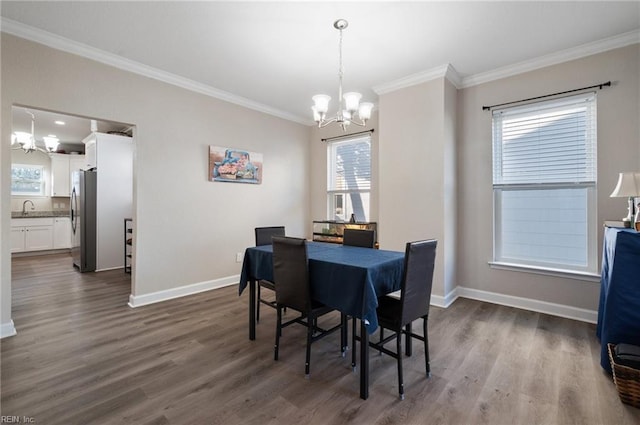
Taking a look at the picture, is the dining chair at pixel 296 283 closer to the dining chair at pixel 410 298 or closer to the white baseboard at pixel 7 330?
the dining chair at pixel 410 298

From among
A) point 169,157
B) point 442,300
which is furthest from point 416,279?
point 169,157

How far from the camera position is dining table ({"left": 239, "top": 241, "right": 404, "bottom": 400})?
175 cm

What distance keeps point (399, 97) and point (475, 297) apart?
8.96ft

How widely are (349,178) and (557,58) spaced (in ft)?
9.81

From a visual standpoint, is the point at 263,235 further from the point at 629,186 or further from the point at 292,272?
the point at 629,186

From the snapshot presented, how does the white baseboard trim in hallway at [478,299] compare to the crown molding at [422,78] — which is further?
the crown molding at [422,78]

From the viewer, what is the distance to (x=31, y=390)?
1.81m

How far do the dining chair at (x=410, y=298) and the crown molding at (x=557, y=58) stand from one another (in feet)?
8.84

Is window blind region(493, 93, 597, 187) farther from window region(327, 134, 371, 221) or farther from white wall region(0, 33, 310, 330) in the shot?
white wall region(0, 33, 310, 330)

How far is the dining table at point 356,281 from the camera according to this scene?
175 centimetres

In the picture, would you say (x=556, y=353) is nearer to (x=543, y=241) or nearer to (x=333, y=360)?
(x=543, y=241)

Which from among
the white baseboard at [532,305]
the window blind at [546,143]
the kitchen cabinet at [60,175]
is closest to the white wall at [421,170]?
the white baseboard at [532,305]

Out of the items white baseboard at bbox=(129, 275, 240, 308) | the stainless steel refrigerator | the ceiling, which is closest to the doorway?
the stainless steel refrigerator

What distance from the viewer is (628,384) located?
66.7 inches
